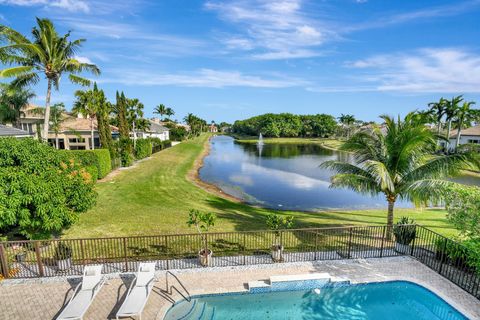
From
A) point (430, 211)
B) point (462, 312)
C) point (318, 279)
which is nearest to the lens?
point (462, 312)

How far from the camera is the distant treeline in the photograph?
→ 413 ft

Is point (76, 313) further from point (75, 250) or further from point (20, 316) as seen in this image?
point (75, 250)

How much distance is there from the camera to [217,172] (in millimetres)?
37531

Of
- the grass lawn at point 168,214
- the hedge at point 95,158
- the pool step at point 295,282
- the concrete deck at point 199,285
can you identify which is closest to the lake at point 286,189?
the grass lawn at point 168,214

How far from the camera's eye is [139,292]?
8711mm

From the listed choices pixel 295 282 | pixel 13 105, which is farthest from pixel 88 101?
pixel 295 282

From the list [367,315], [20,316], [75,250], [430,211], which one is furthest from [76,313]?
[430,211]

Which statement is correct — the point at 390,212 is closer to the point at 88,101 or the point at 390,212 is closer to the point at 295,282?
the point at 295,282

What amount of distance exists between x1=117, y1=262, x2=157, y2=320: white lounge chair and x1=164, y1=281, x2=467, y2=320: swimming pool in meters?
0.90

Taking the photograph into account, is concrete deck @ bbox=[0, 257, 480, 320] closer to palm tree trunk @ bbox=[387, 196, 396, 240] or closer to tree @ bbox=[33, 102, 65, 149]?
palm tree trunk @ bbox=[387, 196, 396, 240]

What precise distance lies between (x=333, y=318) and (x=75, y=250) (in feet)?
34.2

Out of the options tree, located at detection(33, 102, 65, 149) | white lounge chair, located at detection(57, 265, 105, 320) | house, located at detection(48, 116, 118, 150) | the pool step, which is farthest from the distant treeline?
white lounge chair, located at detection(57, 265, 105, 320)

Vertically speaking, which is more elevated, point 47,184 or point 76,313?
point 47,184

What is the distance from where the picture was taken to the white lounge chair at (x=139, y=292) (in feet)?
25.8
